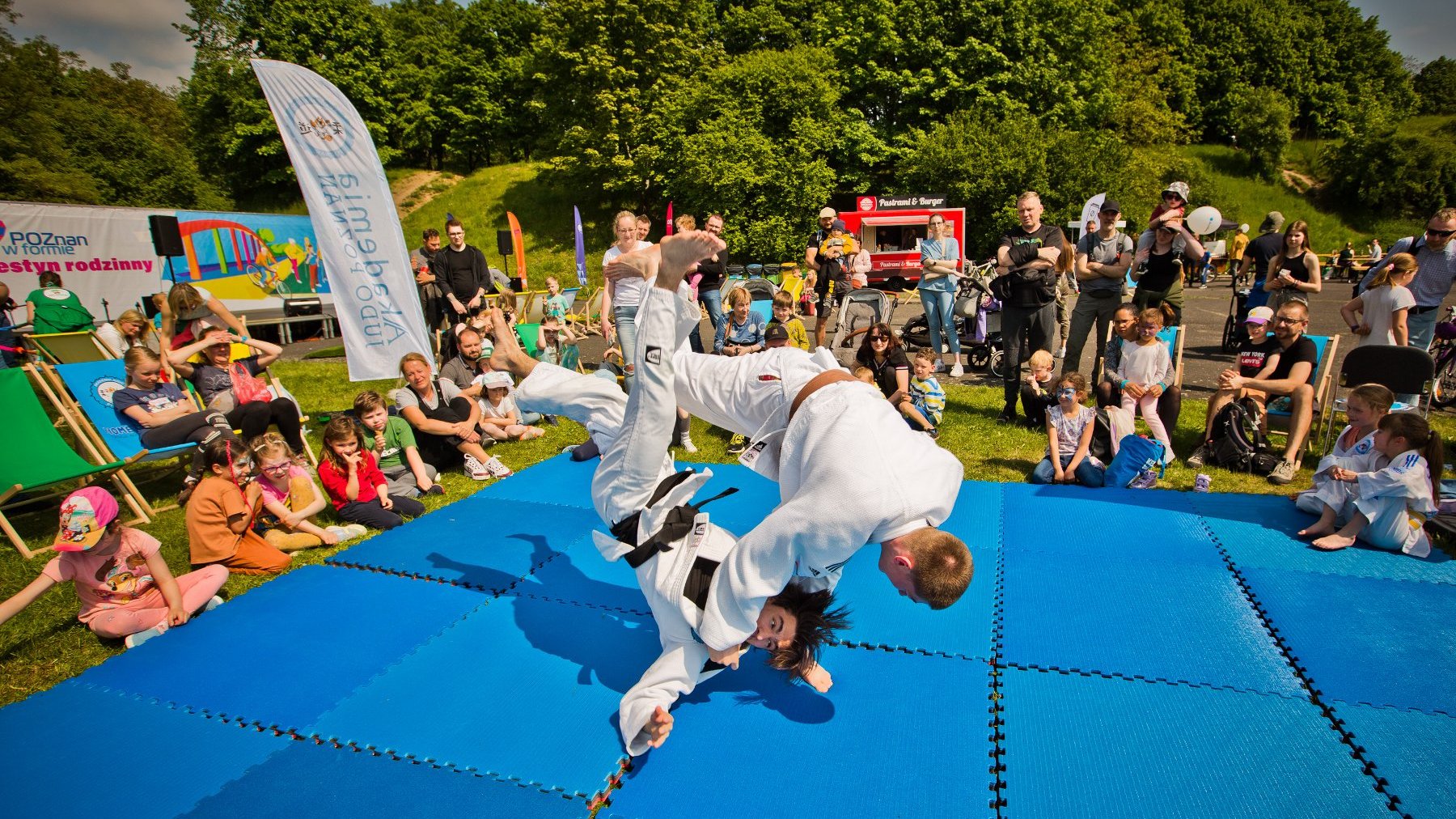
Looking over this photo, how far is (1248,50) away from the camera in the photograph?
40.7 metres

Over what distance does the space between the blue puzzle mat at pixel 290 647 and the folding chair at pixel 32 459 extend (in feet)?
7.10

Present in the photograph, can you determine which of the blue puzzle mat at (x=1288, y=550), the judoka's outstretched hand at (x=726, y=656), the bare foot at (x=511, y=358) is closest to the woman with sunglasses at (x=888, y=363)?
the blue puzzle mat at (x=1288, y=550)

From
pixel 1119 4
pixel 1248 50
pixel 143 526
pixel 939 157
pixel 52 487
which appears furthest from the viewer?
pixel 1248 50

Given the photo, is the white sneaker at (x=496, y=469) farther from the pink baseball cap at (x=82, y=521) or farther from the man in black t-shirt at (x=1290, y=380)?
the man in black t-shirt at (x=1290, y=380)

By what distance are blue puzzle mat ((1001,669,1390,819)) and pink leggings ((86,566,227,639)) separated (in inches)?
173

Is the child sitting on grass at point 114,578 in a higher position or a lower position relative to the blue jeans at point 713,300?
lower

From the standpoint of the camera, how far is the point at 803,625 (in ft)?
9.50

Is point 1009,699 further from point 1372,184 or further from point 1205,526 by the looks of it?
point 1372,184

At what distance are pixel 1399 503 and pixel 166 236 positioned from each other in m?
12.1

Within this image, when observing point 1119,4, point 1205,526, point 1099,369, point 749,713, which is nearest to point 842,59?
point 1119,4

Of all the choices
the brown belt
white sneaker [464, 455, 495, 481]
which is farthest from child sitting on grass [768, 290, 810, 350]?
the brown belt

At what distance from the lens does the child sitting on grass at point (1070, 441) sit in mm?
5438

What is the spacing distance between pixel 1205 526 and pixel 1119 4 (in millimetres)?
45203

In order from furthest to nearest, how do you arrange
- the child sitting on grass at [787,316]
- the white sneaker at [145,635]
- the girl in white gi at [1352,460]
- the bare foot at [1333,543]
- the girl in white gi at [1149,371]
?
the child sitting on grass at [787,316] → the girl in white gi at [1149,371] → the girl in white gi at [1352,460] → the bare foot at [1333,543] → the white sneaker at [145,635]
